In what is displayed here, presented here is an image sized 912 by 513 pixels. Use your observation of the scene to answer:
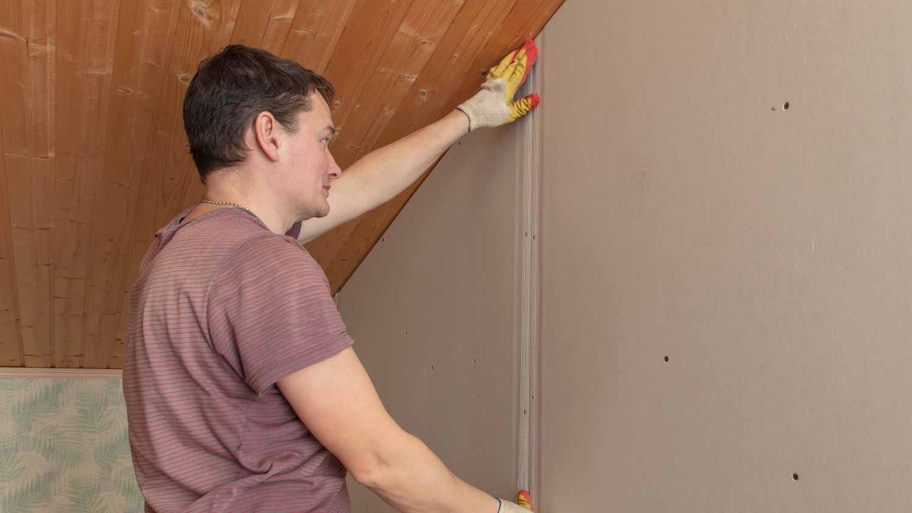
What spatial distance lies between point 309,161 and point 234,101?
0.50ft

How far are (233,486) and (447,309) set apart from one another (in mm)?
1030

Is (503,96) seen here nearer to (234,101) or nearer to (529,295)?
(529,295)

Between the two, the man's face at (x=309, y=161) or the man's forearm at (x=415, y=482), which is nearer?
the man's forearm at (x=415, y=482)

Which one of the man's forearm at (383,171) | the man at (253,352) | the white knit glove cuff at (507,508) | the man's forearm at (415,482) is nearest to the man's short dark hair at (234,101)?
the man at (253,352)

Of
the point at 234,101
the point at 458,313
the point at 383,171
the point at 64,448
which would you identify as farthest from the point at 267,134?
the point at 64,448

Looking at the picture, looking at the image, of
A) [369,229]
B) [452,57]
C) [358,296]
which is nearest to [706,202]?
[452,57]

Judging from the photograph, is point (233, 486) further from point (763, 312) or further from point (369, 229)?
point (369, 229)

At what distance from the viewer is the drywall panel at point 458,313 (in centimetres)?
192

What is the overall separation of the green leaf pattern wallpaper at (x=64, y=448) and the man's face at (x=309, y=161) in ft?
6.60

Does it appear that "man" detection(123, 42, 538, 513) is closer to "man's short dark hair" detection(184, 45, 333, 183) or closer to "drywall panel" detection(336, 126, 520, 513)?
"man's short dark hair" detection(184, 45, 333, 183)

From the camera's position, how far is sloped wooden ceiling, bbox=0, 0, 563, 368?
5.55ft

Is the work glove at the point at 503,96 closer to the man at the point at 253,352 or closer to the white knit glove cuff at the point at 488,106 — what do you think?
the white knit glove cuff at the point at 488,106

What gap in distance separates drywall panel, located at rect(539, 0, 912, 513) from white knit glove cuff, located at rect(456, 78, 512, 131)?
0.11 m

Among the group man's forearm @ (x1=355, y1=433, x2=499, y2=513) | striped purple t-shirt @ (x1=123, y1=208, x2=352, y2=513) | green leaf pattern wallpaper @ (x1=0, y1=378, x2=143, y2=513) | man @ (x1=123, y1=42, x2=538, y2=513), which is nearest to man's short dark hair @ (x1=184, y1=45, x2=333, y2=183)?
man @ (x1=123, y1=42, x2=538, y2=513)
